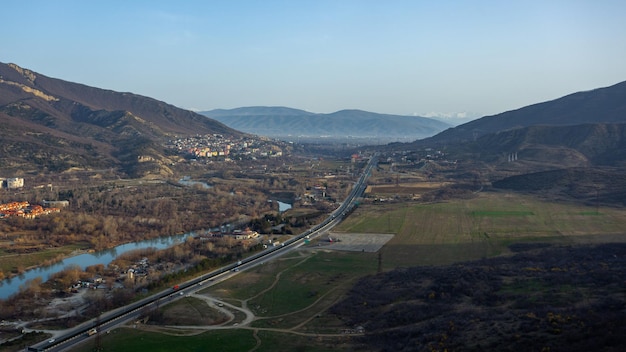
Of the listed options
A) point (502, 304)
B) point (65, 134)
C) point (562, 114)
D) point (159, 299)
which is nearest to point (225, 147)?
point (65, 134)

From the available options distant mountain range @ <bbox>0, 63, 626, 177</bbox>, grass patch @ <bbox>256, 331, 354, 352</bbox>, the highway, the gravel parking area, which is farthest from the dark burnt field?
distant mountain range @ <bbox>0, 63, 626, 177</bbox>

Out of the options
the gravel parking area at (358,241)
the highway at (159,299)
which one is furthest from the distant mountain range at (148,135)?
the gravel parking area at (358,241)

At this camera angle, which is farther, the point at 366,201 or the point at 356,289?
the point at 366,201

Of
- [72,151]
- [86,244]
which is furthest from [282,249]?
[72,151]

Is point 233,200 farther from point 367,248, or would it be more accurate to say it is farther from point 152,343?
point 152,343

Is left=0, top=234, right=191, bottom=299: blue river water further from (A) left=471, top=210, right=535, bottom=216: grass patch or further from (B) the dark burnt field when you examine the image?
(A) left=471, top=210, right=535, bottom=216: grass patch

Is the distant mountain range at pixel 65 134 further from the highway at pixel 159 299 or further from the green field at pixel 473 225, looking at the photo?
the highway at pixel 159 299

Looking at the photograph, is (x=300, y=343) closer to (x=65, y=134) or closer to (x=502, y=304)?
(x=502, y=304)
